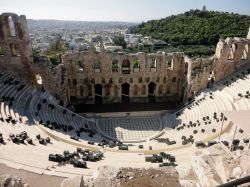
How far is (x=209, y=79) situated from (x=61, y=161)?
88.6ft

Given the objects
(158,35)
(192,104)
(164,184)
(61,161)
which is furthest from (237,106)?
(158,35)

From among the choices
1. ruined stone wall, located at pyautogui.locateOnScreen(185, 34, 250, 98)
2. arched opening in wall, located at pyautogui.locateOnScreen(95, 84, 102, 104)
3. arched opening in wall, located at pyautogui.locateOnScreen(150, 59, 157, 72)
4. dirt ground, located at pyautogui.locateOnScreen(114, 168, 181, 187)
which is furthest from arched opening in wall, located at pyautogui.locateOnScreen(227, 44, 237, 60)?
dirt ground, located at pyautogui.locateOnScreen(114, 168, 181, 187)

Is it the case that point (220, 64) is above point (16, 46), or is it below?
below

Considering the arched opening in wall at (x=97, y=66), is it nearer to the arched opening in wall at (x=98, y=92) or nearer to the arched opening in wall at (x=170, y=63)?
the arched opening in wall at (x=98, y=92)

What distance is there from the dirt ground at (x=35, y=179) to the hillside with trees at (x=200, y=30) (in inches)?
2461

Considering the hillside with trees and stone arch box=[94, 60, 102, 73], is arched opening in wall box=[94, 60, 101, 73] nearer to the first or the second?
stone arch box=[94, 60, 102, 73]

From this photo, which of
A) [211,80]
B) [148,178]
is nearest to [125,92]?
[211,80]

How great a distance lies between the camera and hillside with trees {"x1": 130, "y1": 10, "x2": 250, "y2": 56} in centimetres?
6966

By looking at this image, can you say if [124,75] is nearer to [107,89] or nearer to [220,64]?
[107,89]

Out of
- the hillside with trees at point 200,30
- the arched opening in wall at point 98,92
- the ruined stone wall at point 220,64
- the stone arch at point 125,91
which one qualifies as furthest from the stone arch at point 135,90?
the hillside with trees at point 200,30

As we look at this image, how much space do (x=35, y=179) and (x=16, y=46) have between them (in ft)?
77.5

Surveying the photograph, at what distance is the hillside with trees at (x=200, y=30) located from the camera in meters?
69.7

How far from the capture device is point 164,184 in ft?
26.7

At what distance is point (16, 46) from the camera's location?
103ft
